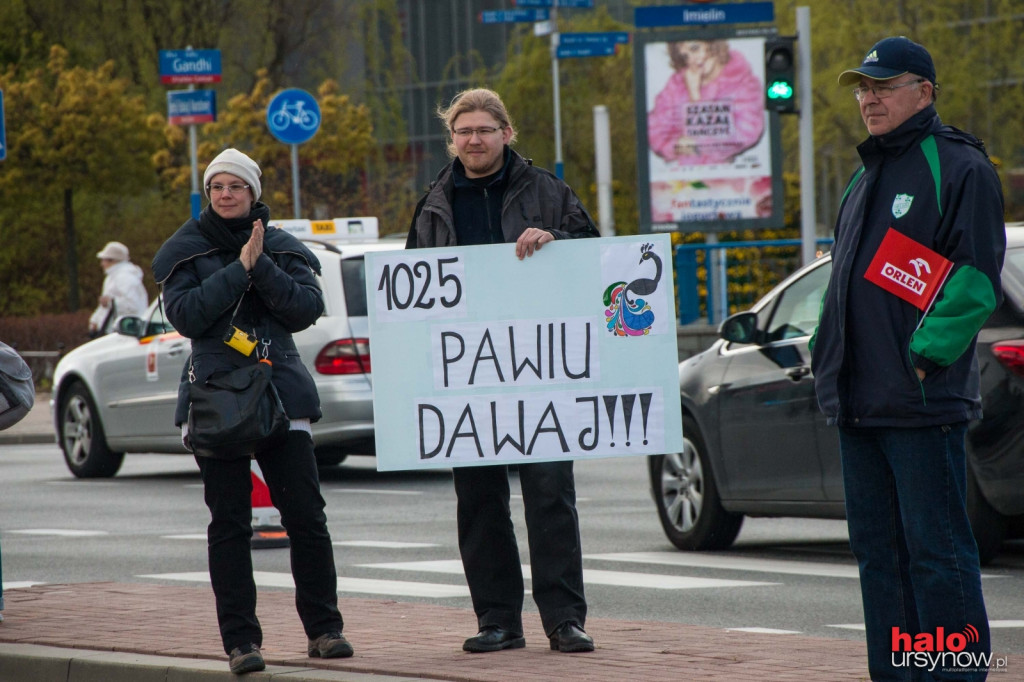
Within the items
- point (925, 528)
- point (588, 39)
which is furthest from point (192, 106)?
point (925, 528)

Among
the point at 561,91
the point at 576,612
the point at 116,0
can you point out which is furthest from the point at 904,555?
the point at 561,91

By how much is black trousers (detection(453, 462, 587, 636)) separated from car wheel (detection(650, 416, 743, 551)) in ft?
12.0

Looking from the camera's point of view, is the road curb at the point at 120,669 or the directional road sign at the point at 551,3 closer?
the road curb at the point at 120,669

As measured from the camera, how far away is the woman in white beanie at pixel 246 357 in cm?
643

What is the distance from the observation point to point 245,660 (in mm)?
6277

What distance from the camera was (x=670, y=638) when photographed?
22.6 feet

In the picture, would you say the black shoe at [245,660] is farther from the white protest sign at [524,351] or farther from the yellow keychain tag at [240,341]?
the yellow keychain tag at [240,341]

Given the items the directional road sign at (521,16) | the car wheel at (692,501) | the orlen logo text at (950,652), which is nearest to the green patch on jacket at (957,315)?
the orlen logo text at (950,652)

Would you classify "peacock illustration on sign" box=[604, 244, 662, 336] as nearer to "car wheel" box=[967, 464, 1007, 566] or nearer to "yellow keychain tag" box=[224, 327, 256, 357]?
"yellow keychain tag" box=[224, 327, 256, 357]

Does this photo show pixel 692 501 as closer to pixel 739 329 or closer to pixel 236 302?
pixel 739 329

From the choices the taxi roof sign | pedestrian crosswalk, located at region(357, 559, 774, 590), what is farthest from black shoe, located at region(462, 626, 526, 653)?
the taxi roof sign

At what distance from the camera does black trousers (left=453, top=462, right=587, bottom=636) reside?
6.59m

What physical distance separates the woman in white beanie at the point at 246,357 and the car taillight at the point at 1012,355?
3.49 m

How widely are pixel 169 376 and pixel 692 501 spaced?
229 inches
